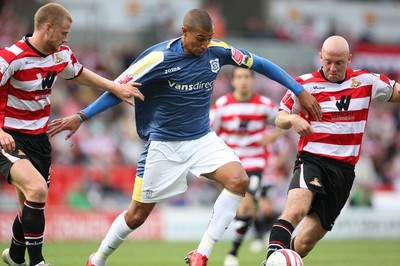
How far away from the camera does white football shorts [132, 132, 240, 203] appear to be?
9.08 meters

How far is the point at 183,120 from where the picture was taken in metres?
9.08

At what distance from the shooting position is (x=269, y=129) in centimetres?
1439

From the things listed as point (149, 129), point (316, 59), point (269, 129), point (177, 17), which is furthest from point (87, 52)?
point (149, 129)

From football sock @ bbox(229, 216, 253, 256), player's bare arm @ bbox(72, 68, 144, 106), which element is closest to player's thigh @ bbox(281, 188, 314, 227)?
player's bare arm @ bbox(72, 68, 144, 106)

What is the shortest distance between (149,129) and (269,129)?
212 inches

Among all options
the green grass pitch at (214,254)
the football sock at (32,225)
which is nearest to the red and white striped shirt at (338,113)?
the football sock at (32,225)

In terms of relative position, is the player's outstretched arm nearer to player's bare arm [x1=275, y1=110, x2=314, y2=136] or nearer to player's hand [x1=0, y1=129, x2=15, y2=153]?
player's bare arm [x1=275, y1=110, x2=314, y2=136]

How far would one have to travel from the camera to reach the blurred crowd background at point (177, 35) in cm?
1955

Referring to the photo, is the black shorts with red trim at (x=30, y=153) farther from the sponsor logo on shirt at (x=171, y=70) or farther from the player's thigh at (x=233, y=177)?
the player's thigh at (x=233, y=177)

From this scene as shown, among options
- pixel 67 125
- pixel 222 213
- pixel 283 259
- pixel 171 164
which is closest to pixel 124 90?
pixel 67 125

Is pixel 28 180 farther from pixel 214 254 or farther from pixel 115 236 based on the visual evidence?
pixel 214 254

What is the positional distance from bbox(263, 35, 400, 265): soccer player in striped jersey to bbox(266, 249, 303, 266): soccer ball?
878mm

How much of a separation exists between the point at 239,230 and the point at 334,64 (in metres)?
4.67

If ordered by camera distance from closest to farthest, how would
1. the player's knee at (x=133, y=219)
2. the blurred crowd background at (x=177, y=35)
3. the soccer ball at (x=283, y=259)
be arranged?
the soccer ball at (x=283, y=259)
the player's knee at (x=133, y=219)
the blurred crowd background at (x=177, y=35)
